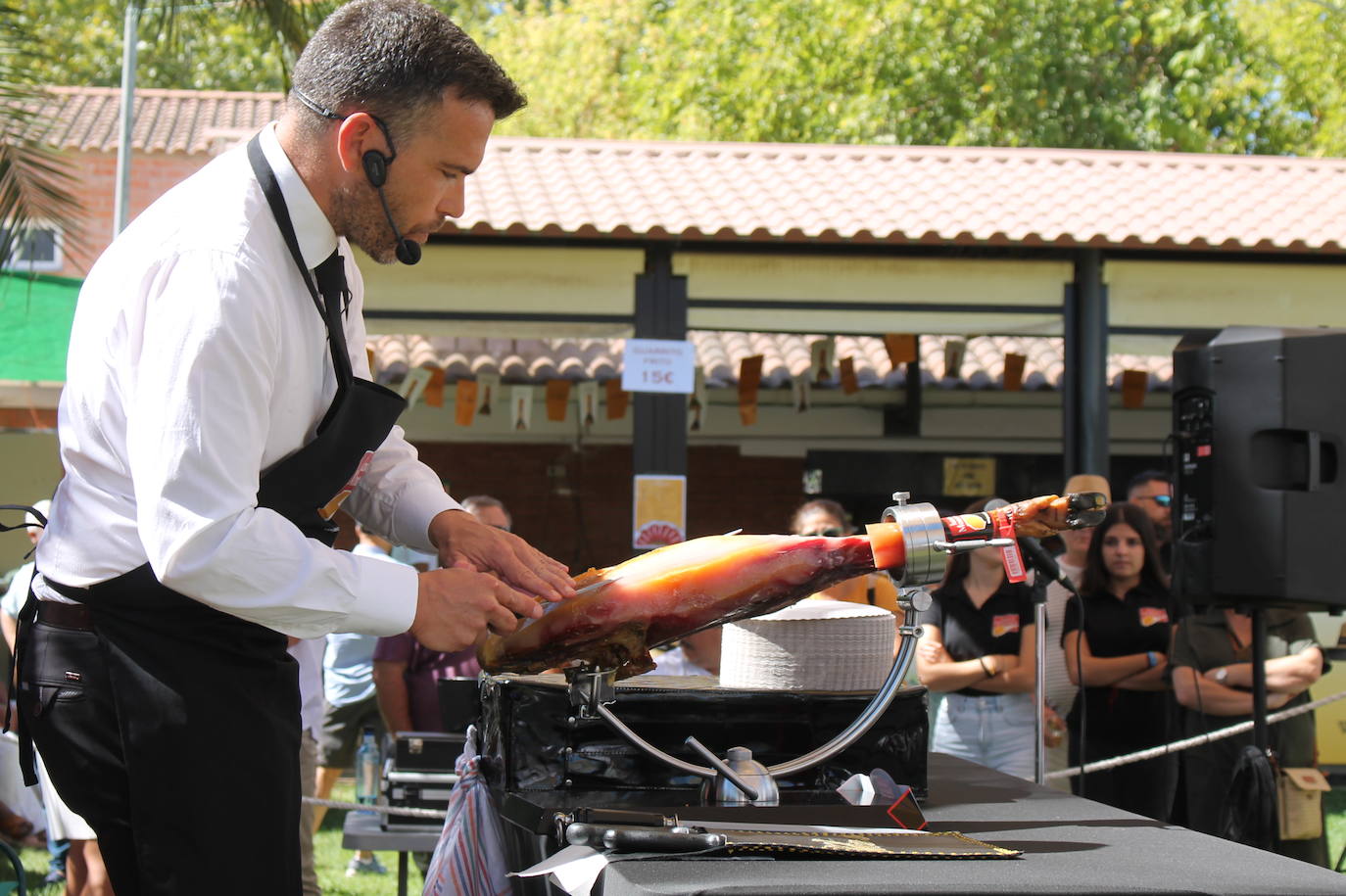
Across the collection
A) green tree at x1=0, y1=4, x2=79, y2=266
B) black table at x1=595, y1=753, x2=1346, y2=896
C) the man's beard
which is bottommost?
black table at x1=595, y1=753, x2=1346, y2=896

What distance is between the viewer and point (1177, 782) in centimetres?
516

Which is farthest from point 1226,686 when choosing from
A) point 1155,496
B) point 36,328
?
point 36,328

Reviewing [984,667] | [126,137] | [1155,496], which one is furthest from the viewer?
[126,137]

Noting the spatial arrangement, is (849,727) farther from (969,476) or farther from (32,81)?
(969,476)

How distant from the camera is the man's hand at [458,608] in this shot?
175 centimetres

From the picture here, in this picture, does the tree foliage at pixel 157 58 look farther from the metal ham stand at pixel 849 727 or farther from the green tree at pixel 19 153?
the metal ham stand at pixel 849 727

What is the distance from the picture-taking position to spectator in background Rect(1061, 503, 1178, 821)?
5.37 meters

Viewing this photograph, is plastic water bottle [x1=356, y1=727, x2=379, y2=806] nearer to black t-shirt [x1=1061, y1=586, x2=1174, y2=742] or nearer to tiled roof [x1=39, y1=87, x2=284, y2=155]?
black t-shirt [x1=1061, y1=586, x2=1174, y2=742]

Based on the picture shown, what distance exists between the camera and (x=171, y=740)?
1688mm

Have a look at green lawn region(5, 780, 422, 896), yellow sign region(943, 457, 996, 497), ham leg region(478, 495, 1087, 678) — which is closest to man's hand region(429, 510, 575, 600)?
ham leg region(478, 495, 1087, 678)

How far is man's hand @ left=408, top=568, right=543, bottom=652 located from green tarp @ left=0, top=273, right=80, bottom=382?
6.74m

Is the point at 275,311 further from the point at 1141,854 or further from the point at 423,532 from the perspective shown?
the point at 1141,854

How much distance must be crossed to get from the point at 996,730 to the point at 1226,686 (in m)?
0.88

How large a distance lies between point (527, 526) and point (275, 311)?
474 inches
